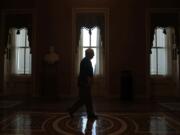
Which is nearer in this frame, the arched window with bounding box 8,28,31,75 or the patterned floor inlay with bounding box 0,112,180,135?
the patterned floor inlay with bounding box 0,112,180,135

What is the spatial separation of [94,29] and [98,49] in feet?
2.31

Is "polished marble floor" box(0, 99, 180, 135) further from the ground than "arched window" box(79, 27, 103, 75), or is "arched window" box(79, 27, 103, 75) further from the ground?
"arched window" box(79, 27, 103, 75)

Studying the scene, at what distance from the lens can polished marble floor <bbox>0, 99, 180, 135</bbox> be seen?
4.86 m

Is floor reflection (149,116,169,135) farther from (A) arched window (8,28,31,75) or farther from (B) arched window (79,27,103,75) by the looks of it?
(A) arched window (8,28,31,75)

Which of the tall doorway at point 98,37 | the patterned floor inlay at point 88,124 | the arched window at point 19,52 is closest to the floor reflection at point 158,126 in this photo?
the patterned floor inlay at point 88,124

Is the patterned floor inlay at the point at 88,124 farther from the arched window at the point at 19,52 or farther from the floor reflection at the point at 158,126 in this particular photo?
the arched window at the point at 19,52

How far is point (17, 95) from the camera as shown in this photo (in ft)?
33.9

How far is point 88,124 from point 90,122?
0.18m

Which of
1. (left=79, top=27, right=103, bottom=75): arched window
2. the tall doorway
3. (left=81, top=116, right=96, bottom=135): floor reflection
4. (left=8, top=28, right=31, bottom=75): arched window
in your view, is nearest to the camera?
(left=81, top=116, right=96, bottom=135): floor reflection

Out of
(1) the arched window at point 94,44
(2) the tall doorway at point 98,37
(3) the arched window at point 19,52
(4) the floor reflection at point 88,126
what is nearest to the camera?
(4) the floor reflection at point 88,126

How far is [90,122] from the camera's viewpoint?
554cm

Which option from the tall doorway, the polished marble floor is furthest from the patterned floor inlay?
the tall doorway

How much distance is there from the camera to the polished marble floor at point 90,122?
15.9 ft

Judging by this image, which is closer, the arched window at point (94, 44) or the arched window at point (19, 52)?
the arched window at point (94, 44)
